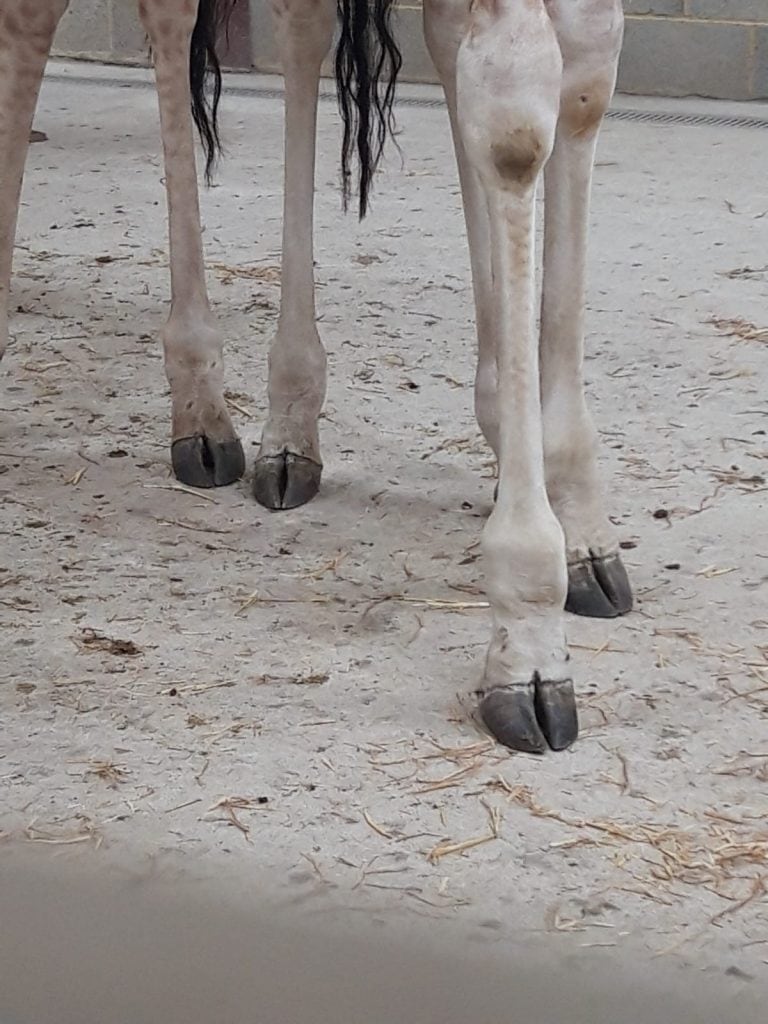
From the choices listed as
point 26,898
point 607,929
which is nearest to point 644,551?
point 607,929

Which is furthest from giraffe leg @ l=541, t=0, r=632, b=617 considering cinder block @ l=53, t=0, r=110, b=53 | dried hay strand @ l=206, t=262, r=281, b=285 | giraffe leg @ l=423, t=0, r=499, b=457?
cinder block @ l=53, t=0, r=110, b=53

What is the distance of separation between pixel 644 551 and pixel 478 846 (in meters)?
0.96

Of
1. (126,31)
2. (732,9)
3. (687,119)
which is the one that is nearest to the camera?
(687,119)

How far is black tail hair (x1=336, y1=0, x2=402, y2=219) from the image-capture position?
3.19m

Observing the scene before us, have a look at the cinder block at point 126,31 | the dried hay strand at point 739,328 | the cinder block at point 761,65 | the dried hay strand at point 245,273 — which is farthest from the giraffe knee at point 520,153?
the cinder block at point 126,31

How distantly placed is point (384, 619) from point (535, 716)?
44cm

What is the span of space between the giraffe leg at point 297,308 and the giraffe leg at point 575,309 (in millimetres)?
668

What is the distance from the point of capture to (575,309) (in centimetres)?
251

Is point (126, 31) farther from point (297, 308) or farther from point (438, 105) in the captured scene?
point (297, 308)

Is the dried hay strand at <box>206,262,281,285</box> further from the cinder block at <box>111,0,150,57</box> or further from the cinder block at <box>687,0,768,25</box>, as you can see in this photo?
the cinder block at <box>111,0,150,57</box>

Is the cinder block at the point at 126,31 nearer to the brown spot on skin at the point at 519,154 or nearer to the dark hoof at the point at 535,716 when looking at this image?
the brown spot on skin at the point at 519,154

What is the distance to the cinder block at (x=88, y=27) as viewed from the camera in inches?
295

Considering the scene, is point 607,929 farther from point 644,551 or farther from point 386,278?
point 386,278

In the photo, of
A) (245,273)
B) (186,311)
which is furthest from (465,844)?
Result: (245,273)
